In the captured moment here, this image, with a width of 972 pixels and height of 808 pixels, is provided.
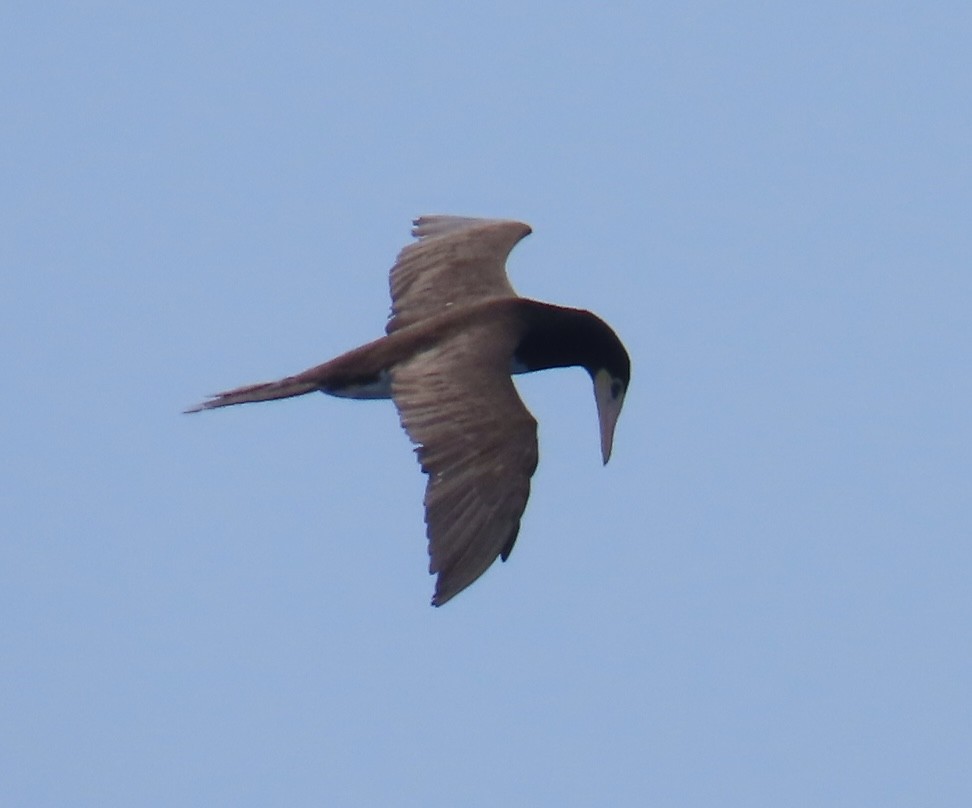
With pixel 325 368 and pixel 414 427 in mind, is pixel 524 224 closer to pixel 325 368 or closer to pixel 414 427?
pixel 325 368

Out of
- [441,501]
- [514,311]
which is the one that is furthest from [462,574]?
[514,311]

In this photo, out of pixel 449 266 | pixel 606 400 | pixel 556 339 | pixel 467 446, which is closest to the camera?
pixel 467 446

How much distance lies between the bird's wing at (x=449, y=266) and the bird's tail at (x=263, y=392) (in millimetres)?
700

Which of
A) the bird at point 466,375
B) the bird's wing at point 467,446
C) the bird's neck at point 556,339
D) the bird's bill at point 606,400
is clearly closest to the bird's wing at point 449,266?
the bird at point 466,375

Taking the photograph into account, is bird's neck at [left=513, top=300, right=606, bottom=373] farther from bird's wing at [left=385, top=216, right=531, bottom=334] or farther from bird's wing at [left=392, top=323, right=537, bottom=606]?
bird's wing at [left=385, top=216, right=531, bottom=334]

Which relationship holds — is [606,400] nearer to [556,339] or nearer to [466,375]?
[556,339]

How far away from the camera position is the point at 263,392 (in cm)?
1272

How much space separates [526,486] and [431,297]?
246 cm

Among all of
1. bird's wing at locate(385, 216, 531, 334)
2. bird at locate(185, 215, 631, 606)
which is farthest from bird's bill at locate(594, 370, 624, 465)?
bird's wing at locate(385, 216, 531, 334)

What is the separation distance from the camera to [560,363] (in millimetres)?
13195

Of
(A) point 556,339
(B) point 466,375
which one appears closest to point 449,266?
(A) point 556,339

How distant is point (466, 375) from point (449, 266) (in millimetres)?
1958

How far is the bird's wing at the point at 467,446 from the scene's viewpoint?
35.5 ft

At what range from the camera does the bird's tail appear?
12.6 meters
